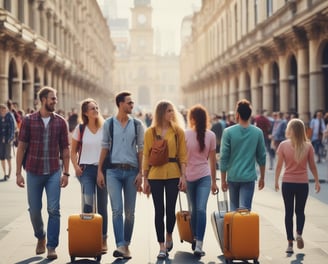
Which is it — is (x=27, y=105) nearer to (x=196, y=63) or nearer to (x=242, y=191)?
(x=242, y=191)

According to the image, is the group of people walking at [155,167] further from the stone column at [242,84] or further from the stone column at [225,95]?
the stone column at [225,95]

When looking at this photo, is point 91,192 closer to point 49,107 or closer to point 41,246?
point 41,246

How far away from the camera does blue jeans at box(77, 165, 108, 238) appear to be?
8242mm

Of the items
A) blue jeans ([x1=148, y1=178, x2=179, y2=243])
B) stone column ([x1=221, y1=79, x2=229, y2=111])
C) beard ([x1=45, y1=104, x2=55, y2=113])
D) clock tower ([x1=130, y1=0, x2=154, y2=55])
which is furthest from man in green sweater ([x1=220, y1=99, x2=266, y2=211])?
clock tower ([x1=130, y1=0, x2=154, y2=55])

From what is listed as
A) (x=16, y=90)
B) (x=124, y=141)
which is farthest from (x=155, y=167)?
(x=16, y=90)

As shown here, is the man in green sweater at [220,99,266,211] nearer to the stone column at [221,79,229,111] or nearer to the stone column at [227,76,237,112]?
the stone column at [227,76,237,112]

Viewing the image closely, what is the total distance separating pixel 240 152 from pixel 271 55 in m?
24.8

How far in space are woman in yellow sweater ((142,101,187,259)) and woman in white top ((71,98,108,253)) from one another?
0.86 m

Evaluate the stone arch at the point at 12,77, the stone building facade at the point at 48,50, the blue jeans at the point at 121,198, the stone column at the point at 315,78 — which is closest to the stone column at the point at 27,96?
the stone building facade at the point at 48,50

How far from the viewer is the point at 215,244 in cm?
864

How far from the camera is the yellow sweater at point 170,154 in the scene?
25.2 ft

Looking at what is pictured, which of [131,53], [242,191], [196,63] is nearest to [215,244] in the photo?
[242,191]

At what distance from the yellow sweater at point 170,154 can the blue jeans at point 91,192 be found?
88 centimetres

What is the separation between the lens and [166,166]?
7676 mm
